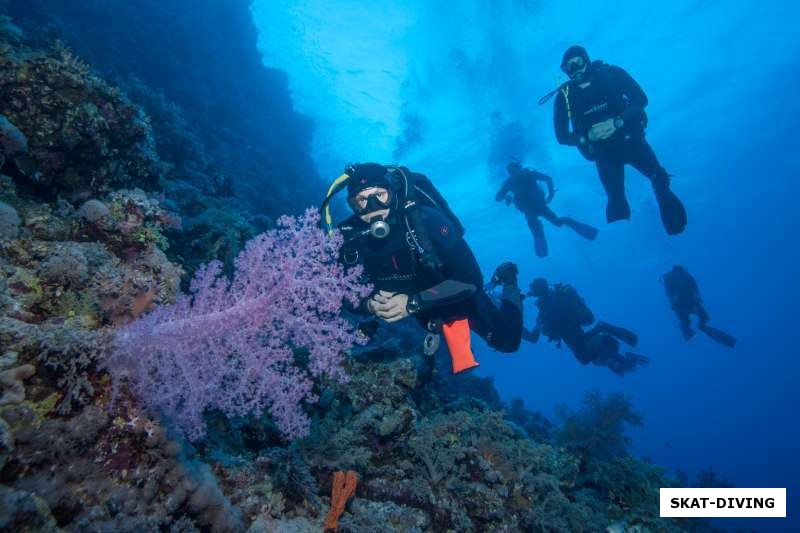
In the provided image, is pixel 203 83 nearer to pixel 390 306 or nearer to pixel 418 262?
pixel 418 262

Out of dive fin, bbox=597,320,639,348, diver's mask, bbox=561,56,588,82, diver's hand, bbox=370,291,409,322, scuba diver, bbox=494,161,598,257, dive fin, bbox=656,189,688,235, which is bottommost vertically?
diver's hand, bbox=370,291,409,322

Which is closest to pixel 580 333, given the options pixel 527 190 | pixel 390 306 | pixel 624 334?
pixel 624 334

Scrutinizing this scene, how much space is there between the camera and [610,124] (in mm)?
7527

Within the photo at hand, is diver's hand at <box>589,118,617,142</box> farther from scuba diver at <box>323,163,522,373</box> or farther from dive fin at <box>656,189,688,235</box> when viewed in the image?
scuba diver at <box>323,163,522,373</box>

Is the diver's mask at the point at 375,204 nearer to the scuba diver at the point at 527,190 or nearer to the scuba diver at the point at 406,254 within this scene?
the scuba diver at the point at 406,254

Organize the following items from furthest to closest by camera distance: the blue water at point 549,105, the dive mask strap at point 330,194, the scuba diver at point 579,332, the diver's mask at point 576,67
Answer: the blue water at point 549,105 < the scuba diver at point 579,332 < the diver's mask at point 576,67 < the dive mask strap at point 330,194

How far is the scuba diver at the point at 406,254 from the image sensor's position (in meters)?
4.46

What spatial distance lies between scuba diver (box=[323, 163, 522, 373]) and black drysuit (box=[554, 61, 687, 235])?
16.4 feet

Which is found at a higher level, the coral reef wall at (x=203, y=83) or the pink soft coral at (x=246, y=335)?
the coral reef wall at (x=203, y=83)

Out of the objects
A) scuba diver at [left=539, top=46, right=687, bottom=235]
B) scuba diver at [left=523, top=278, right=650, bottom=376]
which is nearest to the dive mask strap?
scuba diver at [left=539, top=46, right=687, bottom=235]

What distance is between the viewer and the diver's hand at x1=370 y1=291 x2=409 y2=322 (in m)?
4.36

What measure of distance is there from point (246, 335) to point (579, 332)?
1329cm

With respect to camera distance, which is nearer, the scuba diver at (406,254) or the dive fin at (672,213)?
the scuba diver at (406,254)

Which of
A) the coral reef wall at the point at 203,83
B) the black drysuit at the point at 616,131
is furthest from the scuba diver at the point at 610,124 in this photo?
the coral reef wall at the point at 203,83
